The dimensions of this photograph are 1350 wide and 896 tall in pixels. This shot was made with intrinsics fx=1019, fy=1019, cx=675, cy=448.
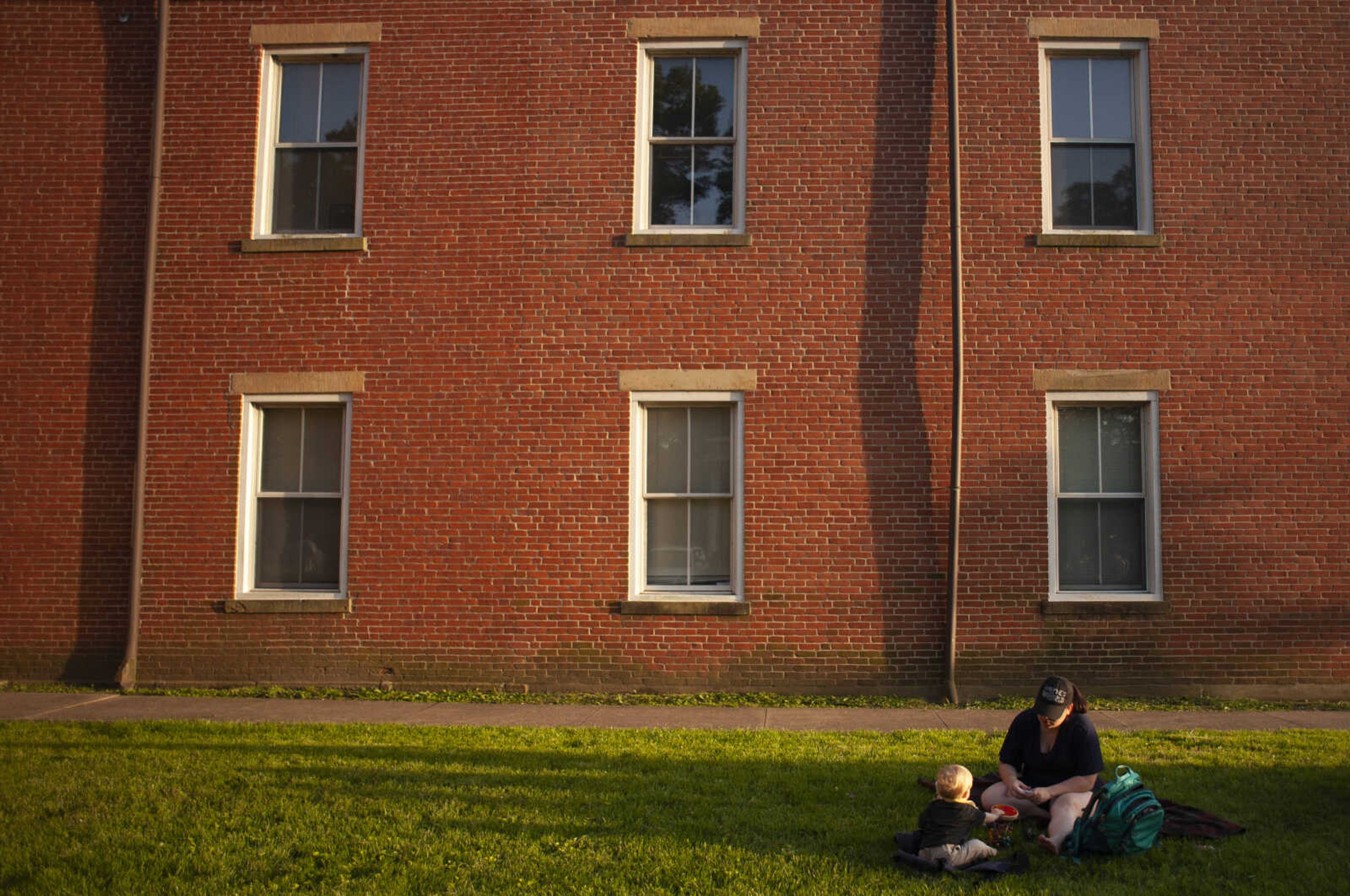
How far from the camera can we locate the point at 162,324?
35.1 feet

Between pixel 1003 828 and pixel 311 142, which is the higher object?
pixel 311 142

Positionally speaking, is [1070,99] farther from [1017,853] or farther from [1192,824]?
[1017,853]

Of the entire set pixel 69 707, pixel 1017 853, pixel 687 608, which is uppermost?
pixel 687 608

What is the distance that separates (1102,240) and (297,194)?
843cm

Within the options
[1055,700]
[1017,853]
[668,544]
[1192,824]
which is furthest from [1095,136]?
[1017,853]

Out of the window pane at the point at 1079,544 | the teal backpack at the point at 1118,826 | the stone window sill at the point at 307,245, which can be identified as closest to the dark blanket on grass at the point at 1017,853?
the teal backpack at the point at 1118,826

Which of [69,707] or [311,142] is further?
[311,142]

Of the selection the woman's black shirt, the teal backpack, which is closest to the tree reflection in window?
the woman's black shirt

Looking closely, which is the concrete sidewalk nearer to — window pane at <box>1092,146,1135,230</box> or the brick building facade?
the brick building facade

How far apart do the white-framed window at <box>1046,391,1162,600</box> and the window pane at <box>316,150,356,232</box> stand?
7554 millimetres

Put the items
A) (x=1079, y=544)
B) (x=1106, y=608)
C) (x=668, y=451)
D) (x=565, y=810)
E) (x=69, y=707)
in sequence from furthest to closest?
(x=668, y=451)
(x=1079, y=544)
(x=1106, y=608)
(x=69, y=707)
(x=565, y=810)

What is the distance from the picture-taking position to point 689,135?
10.7 meters

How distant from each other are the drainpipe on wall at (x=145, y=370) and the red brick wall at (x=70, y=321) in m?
0.16

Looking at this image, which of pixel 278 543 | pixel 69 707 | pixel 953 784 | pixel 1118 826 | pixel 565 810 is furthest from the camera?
pixel 278 543
